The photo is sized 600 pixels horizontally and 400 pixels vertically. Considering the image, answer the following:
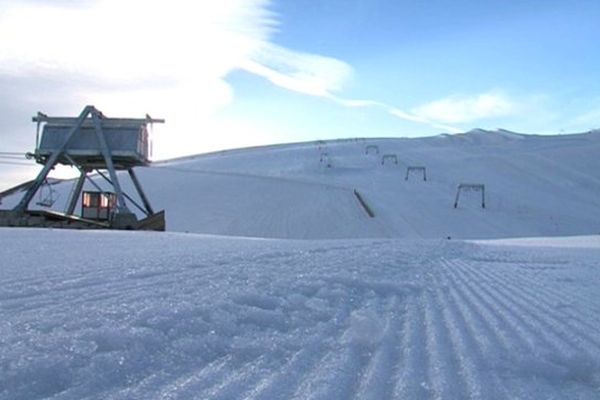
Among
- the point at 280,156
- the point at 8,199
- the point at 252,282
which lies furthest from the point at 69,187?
the point at 252,282

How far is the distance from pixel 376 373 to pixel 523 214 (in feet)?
108

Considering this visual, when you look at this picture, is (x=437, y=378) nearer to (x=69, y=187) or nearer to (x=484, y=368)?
(x=484, y=368)

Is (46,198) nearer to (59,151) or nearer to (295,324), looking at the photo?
(59,151)

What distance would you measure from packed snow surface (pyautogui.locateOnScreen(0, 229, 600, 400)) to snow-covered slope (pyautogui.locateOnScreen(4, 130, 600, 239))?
21133 millimetres

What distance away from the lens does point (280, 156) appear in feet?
201

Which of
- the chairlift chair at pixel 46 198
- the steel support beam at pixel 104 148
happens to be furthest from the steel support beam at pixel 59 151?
the chairlift chair at pixel 46 198


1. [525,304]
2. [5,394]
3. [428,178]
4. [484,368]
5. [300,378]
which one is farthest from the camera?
[428,178]

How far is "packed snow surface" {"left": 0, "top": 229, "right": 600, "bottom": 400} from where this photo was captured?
266 centimetres

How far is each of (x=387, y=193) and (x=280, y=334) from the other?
115ft

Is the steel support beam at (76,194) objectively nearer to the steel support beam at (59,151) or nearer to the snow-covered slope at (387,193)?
the steel support beam at (59,151)

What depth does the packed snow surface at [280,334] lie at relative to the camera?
8.73ft

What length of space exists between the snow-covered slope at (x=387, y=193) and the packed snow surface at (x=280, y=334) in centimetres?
2113

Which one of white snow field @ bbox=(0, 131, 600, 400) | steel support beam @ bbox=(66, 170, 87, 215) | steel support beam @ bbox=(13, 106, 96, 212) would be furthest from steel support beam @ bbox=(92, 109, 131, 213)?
white snow field @ bbox=(0, 131, 600, 400)

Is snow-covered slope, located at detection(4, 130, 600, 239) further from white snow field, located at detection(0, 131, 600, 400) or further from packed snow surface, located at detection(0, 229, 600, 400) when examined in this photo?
packed snow surface, located at detection(0, 229, 600, 400)
